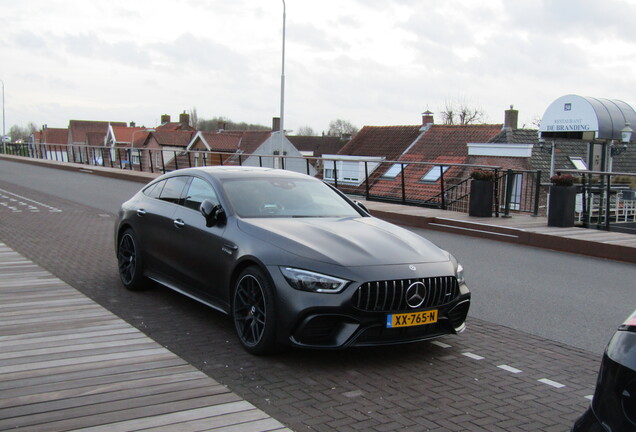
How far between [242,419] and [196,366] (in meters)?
1.12

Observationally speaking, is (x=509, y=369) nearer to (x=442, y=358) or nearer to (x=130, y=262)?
(x=442, y=358)

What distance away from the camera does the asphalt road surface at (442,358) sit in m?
4.19

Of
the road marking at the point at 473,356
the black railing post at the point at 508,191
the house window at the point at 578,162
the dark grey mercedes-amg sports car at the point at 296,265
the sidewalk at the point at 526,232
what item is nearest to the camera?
the dark grey mercedes-amg sports car at the point at 296,265

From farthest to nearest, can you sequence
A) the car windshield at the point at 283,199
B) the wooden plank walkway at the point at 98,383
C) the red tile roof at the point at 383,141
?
the red tile roof at the point at 383,141 < the car windshield at the point at 283,199 < the wooden plank walkway at the point at 98,383

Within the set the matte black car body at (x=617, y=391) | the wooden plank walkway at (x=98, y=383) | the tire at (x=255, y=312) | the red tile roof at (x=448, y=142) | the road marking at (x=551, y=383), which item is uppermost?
the red tile roof at (x=448, y=142)

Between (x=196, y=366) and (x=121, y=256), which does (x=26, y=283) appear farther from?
(x=196, y=366)

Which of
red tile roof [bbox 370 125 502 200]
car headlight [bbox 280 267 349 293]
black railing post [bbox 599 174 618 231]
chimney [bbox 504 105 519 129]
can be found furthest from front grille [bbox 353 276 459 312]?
chimney [bbox 504 105 519 129]

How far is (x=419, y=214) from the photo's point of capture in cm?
1539

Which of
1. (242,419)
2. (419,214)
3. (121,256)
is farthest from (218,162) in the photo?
(242,419)

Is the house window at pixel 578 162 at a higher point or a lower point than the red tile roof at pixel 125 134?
lower

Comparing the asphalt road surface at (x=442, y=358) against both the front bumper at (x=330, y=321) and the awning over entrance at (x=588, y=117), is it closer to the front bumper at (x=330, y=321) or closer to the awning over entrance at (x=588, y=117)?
the front bumper at (x=330, y=321)

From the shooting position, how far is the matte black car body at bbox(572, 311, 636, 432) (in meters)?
2.25

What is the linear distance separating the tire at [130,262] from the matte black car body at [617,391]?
5.56 m

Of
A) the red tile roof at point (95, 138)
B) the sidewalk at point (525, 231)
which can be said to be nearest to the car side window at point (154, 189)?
the sidewalk at point (525, 231)
